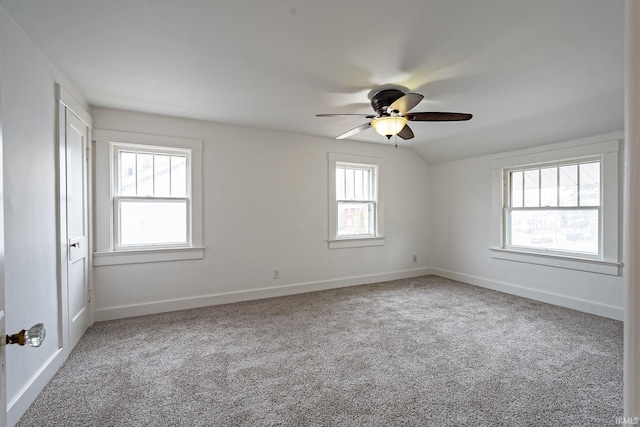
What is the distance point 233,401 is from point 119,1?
2481 mm

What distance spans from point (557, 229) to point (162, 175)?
16.9ft

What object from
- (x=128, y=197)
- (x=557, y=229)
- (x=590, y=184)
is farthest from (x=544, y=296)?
(x=128, y=197)

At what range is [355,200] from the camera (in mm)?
5039

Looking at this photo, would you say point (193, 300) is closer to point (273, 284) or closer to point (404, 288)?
point (273, 284)

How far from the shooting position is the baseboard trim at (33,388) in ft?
5.80

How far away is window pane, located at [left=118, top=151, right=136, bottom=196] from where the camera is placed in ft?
11.6

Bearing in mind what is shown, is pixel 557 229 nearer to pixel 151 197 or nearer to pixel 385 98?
pixel 385 98

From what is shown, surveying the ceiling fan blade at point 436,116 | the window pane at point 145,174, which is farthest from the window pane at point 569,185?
the window pane at point 145,174

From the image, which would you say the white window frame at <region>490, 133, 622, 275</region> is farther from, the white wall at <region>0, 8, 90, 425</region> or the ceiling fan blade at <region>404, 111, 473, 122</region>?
the white wall at <region>0, 8, 90, 425</region>

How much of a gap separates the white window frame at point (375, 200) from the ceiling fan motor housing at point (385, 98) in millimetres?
1924

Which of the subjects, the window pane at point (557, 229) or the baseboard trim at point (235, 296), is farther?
the window pane at point (557, 229)

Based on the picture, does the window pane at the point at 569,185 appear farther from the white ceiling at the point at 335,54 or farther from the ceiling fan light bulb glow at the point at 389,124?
the ceiling fan light bulb glow at the point at 389,124

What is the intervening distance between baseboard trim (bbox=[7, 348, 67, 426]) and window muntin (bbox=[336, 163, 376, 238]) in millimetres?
3507

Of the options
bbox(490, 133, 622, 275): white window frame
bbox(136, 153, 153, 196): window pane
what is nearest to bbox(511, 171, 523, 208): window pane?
bbox(490, 133, 622, 275): white window frame
